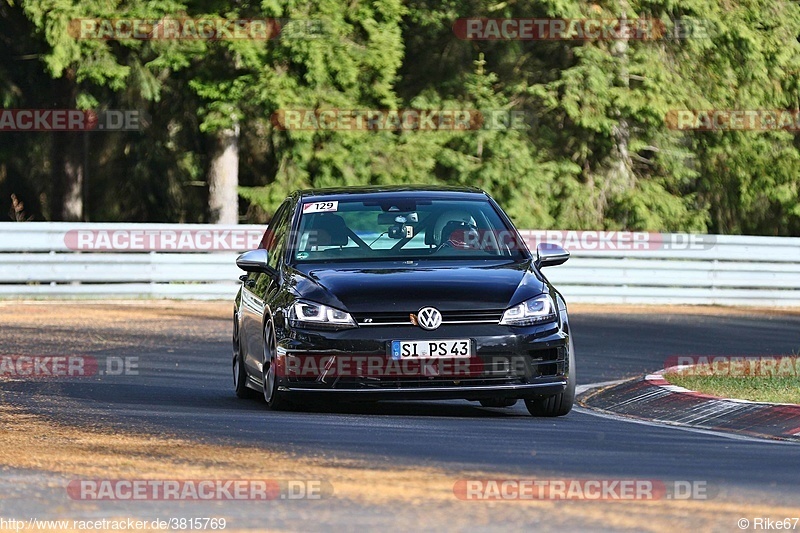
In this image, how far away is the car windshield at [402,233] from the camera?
38.3 ft

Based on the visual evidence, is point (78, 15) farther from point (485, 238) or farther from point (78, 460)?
point (78, 460)

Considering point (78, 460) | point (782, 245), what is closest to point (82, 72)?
point (782, 245)

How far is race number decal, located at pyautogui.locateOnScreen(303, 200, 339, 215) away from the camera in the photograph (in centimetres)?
1207

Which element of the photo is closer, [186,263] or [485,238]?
[485,238]

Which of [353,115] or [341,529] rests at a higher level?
[353,115]

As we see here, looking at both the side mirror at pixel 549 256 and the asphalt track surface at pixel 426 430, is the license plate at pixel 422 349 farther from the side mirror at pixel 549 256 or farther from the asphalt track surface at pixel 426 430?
the side mirror at pixel 549 256

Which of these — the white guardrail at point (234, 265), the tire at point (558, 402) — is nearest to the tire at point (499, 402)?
the tire at point (558, 402)

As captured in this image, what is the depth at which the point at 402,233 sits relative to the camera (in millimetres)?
11844

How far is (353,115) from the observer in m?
34.1

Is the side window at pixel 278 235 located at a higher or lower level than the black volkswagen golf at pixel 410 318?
higher

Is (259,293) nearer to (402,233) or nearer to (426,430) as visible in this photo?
(402,233)

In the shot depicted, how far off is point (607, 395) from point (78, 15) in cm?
2077

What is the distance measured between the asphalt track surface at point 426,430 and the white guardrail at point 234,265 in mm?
9115

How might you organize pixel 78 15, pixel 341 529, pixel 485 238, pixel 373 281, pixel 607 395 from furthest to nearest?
1. pixel 78 15
2. pixel 607 395
3. pixel 485 238
4. pixel 373 281
5. pixel 341 529
